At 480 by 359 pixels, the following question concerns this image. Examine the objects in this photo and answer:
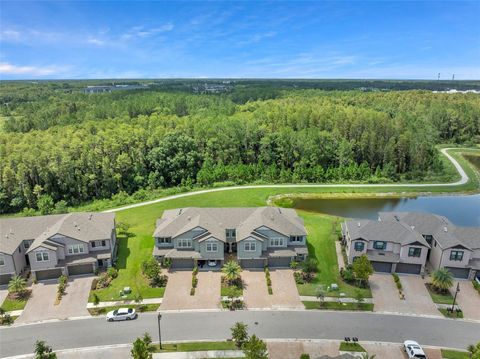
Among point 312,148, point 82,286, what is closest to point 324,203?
point 312,148

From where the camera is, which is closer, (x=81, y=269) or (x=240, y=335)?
(x=240, y=335)

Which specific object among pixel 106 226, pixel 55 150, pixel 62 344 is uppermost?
pixel 55 150

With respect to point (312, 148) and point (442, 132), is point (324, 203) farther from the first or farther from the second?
point (442, 132)

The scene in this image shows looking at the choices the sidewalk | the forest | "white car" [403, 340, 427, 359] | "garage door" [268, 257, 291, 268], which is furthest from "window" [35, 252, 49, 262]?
"white car" [403, 340, 427, 359]

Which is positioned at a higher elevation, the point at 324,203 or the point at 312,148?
the point at 312,148

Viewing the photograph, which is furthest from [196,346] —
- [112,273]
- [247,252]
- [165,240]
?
[165,240]

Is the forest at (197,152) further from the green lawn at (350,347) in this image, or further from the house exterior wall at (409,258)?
the green lawn at (350,347)

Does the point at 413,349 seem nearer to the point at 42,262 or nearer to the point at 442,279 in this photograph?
the point at 442,279
